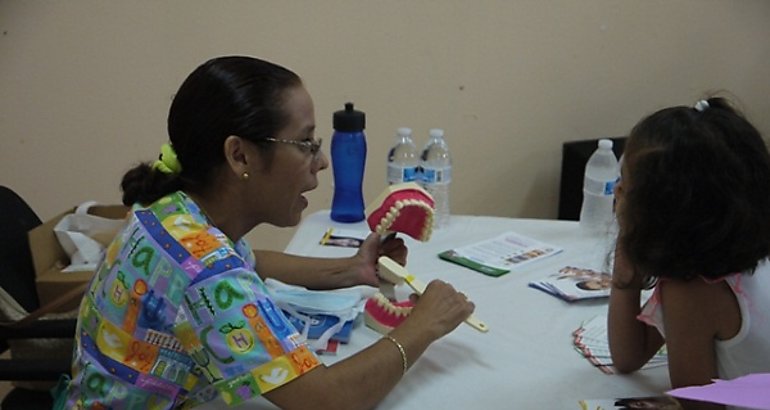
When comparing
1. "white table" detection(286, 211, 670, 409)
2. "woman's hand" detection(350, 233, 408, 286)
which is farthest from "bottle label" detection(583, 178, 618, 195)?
"woman's hand" detection(350, 233, 408, 286)

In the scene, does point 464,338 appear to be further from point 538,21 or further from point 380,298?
point 538,21

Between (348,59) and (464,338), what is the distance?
54.9 inches

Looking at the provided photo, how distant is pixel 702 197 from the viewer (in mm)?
955

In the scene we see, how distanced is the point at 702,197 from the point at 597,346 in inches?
14.8

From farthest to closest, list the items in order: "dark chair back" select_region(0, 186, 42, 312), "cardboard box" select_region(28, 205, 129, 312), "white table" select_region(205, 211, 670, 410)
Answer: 1. "cardboard box" select_region(28, 205, 129, 312)
2. "dark chair back" select_region(0, 186, 42, 312)
3. "white table" select_region(205, 211, 670, 410)

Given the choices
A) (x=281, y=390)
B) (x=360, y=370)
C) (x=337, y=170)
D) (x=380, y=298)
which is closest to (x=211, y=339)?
(x=281, y=390)

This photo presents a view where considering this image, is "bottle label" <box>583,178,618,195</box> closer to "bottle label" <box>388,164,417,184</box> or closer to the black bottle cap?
"bottle label" <box>388,164,417,184</box>

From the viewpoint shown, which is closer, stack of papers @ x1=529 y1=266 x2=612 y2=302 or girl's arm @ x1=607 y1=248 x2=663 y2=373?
girl's arm @ x1=607 y1=248 x2=663 y2=373

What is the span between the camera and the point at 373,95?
8.04 ft

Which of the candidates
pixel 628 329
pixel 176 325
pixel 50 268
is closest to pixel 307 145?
pixel 176 325

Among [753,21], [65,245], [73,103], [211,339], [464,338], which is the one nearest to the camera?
[211,339]

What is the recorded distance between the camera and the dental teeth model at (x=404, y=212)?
143cm

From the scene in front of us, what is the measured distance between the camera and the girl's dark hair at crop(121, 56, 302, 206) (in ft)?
3.39

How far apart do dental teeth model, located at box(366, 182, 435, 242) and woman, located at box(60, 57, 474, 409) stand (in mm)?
299
